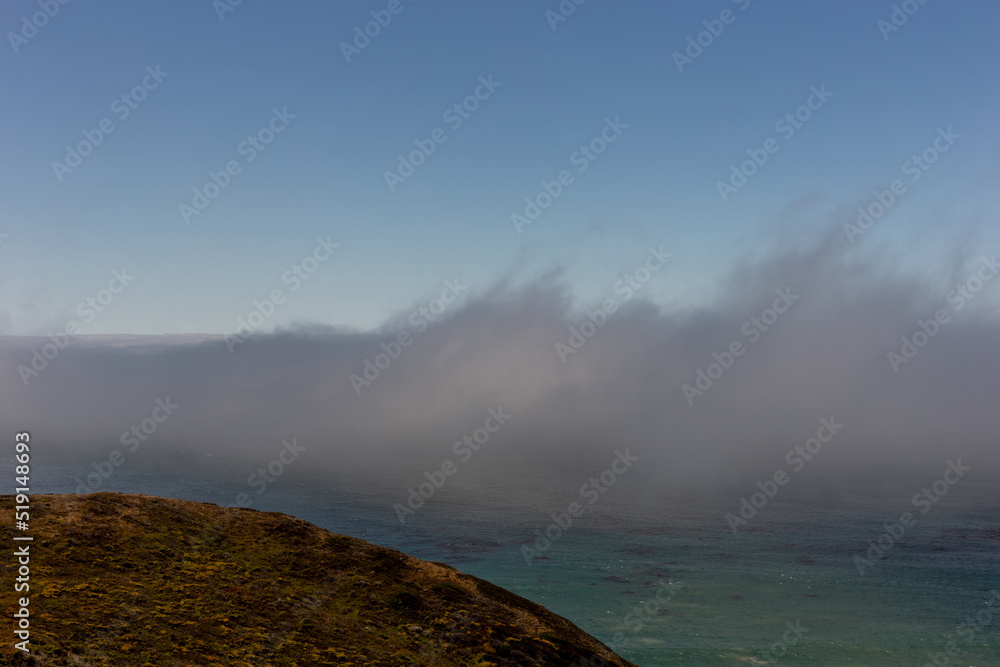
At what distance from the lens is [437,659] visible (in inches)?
1183

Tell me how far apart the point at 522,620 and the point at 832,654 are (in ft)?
203

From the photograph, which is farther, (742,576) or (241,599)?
(742,576)

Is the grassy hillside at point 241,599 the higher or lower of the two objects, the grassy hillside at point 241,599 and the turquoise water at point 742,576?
the lower

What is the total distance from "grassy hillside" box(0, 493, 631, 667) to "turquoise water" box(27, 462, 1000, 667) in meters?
47.6

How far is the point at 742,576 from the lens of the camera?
117 m

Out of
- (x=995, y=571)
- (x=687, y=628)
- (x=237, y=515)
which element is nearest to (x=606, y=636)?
(x=687, y=628)

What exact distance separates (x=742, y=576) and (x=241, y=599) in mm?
107248

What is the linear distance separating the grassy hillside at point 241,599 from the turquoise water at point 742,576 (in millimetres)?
47561

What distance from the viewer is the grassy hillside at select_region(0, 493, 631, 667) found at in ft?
83.7

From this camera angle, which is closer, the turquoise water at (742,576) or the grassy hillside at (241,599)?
the grassy hillside at (241,599)

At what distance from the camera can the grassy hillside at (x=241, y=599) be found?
25516mm

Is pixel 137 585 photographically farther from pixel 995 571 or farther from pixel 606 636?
pixel 995 571

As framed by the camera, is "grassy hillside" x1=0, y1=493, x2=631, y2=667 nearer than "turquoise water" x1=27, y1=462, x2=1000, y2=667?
Yes

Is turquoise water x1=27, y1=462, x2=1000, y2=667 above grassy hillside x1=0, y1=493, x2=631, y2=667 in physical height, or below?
above
